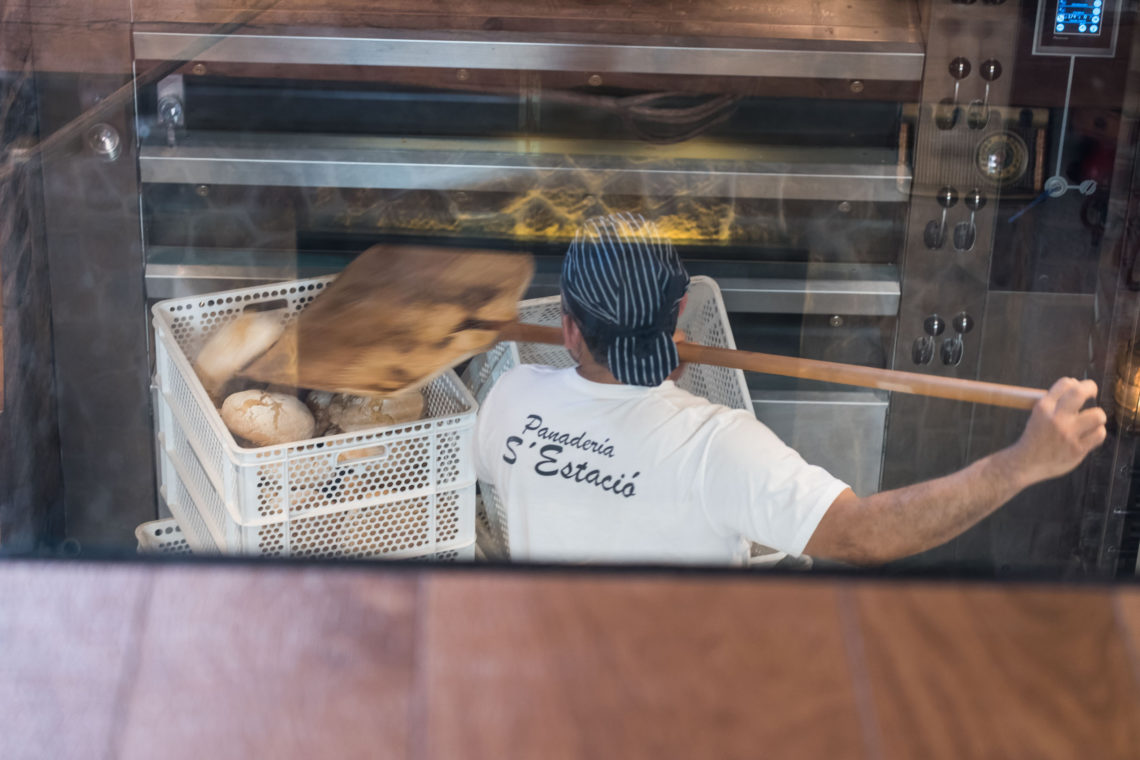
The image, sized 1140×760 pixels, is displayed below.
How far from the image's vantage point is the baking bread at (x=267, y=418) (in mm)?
760

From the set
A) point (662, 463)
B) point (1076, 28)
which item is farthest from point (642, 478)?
point (1076, 28)

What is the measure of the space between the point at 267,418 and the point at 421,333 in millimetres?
140

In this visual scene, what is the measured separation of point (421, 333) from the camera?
793 mm

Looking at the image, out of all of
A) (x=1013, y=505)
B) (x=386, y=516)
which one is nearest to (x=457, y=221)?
(x=386, y=516)

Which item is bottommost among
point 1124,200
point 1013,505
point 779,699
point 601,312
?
point 779,699

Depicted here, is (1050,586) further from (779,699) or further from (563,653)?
(563,653)

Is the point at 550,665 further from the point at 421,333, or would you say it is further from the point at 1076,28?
the point at 1076,28

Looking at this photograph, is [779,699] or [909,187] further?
[909,187]

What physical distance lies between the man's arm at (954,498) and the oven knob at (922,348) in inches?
3.6

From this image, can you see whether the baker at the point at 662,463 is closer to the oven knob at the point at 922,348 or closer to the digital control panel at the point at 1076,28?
the oven knob at the point at 922,348

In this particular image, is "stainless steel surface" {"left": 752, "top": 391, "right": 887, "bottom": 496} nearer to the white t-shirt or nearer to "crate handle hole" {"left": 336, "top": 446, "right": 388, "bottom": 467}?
the white t-shirt

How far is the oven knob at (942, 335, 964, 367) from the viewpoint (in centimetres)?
78

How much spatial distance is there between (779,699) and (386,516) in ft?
1.11

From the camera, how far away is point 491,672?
0.67m
